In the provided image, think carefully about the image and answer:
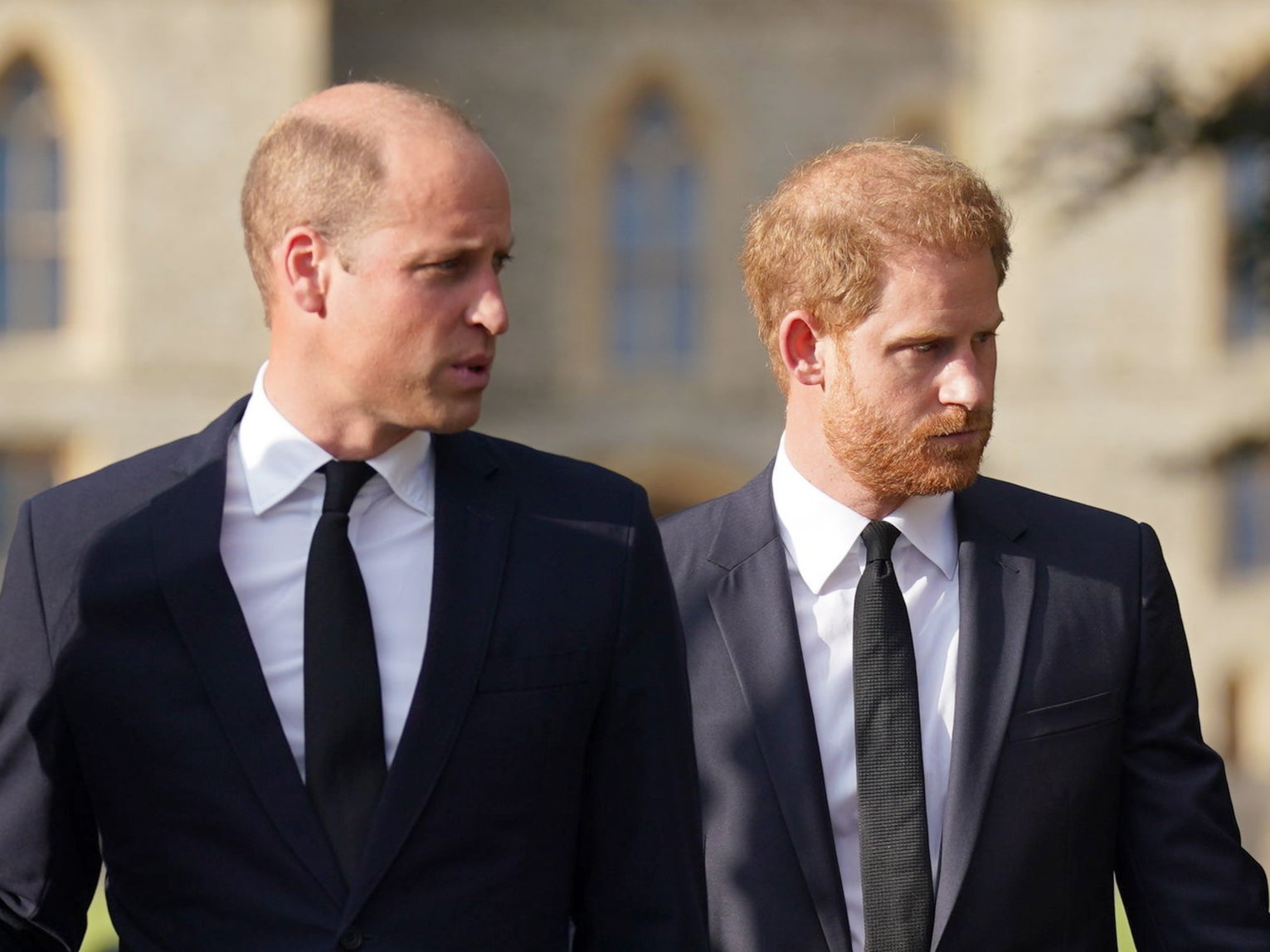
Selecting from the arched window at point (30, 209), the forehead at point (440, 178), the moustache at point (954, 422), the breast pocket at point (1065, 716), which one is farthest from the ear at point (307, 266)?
the arched window at point (30, 209)

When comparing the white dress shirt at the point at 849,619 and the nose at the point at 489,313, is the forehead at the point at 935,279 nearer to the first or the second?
the white dress shirt at the point at 849,619

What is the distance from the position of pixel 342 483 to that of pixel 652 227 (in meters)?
17.5

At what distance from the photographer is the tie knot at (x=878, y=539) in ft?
9.98

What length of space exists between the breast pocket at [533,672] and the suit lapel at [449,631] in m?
0.02

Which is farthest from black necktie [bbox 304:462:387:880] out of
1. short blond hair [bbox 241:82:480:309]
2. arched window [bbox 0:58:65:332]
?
arched window [bbox 0:58:65:332]

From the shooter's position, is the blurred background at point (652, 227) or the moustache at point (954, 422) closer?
the moustache at point (954, 422)

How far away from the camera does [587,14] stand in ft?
64.0

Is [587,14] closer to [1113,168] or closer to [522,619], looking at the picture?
[1113,168]

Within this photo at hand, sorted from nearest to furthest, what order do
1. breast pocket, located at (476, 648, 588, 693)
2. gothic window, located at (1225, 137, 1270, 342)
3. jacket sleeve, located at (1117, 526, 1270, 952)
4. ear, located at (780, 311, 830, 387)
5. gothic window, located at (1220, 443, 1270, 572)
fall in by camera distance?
breast pocket, located at (476, 648, 588, 693)
jacket sleeve, located at (1117, 526, 1270, 952)
ear, located at (780, 311, 830, 387)
gothic window, located at (1225, 137, 1270, 342)
gothic window, located at (1220, 443, 1270, 572)

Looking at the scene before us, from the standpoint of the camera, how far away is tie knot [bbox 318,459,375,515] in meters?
2.68

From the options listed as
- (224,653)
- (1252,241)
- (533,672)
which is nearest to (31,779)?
(224,653)

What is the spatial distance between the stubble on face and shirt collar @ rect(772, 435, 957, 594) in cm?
6

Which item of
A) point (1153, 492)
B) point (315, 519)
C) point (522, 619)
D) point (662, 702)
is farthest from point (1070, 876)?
point (1153, 492)

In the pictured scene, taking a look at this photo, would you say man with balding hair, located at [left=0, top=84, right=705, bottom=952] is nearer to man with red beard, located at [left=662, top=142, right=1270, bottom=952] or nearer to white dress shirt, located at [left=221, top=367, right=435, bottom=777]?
white dress shirt, located at [left=221, top=367, right=435, bottom=777]
